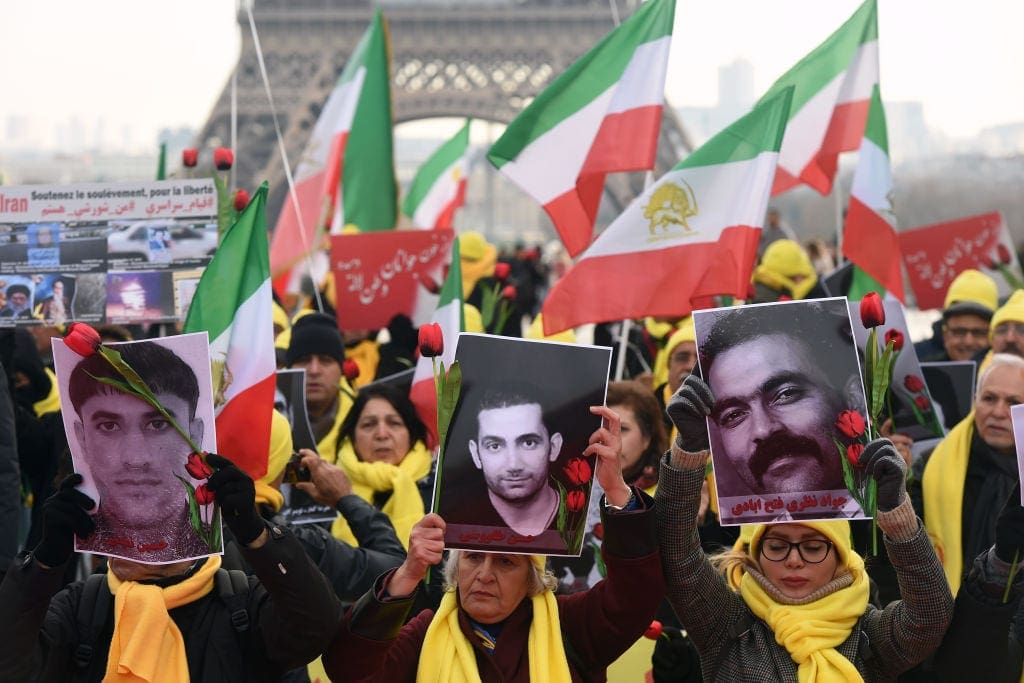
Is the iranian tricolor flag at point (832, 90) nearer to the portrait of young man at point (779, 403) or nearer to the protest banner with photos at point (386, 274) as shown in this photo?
the protest banner with photos at point (386, 274)

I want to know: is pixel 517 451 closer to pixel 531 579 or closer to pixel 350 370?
pixel 531 579

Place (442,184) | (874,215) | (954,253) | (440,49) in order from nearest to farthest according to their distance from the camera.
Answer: (874,215) → (954,253) → (442,184) → (440,49)

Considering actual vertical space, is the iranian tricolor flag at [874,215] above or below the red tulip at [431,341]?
above

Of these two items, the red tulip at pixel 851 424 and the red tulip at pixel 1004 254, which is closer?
the red tulip at pixel 851 424

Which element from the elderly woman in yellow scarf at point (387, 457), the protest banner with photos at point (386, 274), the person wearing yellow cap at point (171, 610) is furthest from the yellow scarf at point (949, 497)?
the protest banner with photos at point (386, 274)

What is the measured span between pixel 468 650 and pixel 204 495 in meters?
0.70

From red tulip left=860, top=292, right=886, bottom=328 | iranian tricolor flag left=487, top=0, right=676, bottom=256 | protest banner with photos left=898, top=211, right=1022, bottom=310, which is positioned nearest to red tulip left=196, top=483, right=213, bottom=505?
red tulip left=860, top=292, right=886, bottom=328

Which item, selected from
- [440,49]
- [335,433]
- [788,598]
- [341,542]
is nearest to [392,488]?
[335,433]

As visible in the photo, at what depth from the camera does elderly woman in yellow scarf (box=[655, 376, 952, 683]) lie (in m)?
3.74

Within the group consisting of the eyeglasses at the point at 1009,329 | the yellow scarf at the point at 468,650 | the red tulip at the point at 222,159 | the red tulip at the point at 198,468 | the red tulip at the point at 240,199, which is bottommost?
the yellow scarf at the point at 468,650

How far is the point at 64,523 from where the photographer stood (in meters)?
3.66

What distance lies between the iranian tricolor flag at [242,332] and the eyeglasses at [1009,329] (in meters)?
3.46

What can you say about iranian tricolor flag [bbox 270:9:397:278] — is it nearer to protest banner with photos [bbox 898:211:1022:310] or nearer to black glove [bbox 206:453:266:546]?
protest banner with photos [bbox 898:211:1022:310]

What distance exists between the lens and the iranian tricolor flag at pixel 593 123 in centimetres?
697
